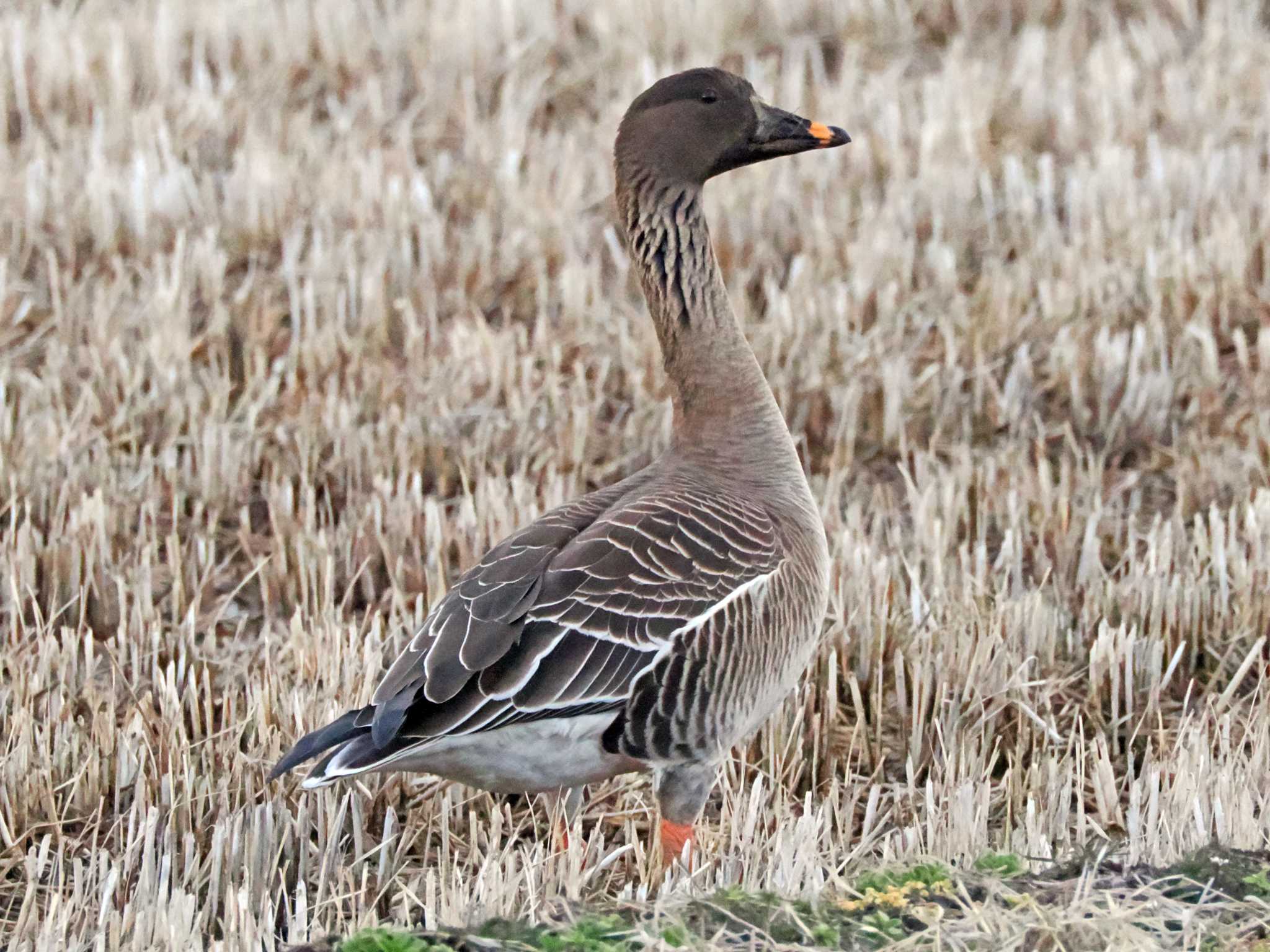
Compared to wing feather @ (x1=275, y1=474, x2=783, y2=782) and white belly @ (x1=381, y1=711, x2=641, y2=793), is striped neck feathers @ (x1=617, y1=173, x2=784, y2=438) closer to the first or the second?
wing feather @ (x1=275, y1=474, x2=783, y2=782)

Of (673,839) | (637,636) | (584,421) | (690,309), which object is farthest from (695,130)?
(673,839)

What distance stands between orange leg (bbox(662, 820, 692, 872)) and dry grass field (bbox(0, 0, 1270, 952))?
0.07m

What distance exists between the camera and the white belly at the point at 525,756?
12.2 ft

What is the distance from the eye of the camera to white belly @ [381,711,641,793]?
372 cm

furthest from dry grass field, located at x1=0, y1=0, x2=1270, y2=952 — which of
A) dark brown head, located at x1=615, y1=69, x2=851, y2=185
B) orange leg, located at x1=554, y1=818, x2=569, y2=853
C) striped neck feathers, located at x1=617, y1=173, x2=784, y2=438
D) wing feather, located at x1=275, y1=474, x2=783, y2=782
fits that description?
dark brown head, located at x1=615, y1=69, x2=851, y2=185

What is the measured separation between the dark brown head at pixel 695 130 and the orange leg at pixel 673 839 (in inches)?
69.8

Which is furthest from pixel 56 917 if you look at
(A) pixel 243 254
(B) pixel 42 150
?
(B) pixel 42 150

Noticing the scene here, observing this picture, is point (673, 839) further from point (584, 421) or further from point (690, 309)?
point (584, 421)

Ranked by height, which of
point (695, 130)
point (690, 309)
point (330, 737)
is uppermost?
point (695, 130)

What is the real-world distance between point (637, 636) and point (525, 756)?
368mm

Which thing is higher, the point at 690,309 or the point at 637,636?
the point at 690,309

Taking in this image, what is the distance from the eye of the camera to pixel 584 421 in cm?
637

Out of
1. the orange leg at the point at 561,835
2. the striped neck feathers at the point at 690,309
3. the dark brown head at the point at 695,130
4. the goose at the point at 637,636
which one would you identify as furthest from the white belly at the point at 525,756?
the dark brown head at the point at 695,130

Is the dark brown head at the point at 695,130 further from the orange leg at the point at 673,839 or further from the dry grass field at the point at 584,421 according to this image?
the orange leg at the point at 673,839
